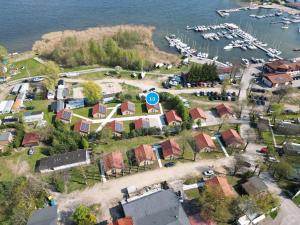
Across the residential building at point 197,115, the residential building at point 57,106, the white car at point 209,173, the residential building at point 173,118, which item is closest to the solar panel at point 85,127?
the residential building at point 57,106

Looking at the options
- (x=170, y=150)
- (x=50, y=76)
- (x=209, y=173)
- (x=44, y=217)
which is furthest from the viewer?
(x=50, y=76)

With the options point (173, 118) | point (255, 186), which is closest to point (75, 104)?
point (173, 118)

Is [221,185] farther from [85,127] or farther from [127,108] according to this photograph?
[85,127]

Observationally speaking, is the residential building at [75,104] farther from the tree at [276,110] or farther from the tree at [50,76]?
the tree at [276,110]

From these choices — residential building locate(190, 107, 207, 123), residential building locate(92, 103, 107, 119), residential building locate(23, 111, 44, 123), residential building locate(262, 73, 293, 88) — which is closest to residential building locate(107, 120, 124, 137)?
residential building locate(92, 103, 107, 119)

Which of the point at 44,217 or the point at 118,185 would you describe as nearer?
the point at 44,217

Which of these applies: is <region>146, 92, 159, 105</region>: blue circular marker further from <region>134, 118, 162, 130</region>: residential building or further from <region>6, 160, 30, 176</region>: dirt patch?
<region>6, 160, 30, 176</region>: dirt patch

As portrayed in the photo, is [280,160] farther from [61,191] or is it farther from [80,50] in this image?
[80,50]
